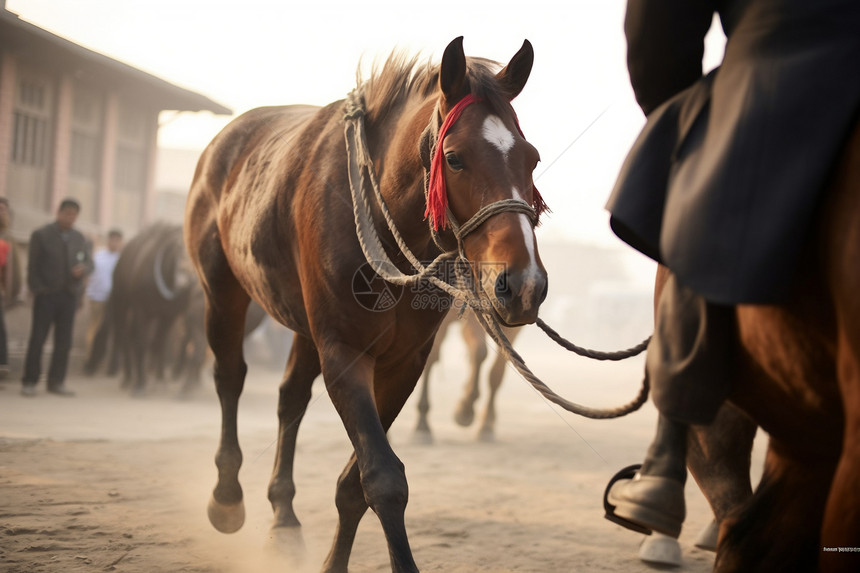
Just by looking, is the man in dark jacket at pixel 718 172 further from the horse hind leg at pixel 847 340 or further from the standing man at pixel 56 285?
the standing man at pixel 56 285

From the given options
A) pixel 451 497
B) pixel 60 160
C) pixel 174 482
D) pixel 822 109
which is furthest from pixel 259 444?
pixel 60 160

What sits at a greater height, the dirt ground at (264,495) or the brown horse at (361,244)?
the brown horse at (361,244)

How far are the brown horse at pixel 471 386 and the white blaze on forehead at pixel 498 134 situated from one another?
4.63m

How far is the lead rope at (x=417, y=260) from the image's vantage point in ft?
7.72

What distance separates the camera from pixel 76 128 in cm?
1304

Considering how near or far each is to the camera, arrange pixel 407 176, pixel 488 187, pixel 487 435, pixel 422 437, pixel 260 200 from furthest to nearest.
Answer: pixel 487 435 → pixel 422 437 → pixel 260 200 → pixel 407 176 → pixel 488 187

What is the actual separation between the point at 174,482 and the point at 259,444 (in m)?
1.82

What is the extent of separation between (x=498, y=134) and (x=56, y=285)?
7852 mm

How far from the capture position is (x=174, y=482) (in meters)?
4.78

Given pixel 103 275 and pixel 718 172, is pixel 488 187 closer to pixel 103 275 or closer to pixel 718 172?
pixel 718 172

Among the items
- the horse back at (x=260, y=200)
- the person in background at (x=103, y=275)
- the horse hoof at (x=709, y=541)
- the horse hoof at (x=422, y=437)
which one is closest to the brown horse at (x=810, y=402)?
the horse hoof at (x=709, y=541)

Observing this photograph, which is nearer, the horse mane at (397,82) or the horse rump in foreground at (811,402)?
the horse rump in foreground at (811,402)

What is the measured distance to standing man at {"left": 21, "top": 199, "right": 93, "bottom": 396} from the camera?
28.5 feet

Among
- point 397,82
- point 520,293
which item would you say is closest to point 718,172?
point 520,293
